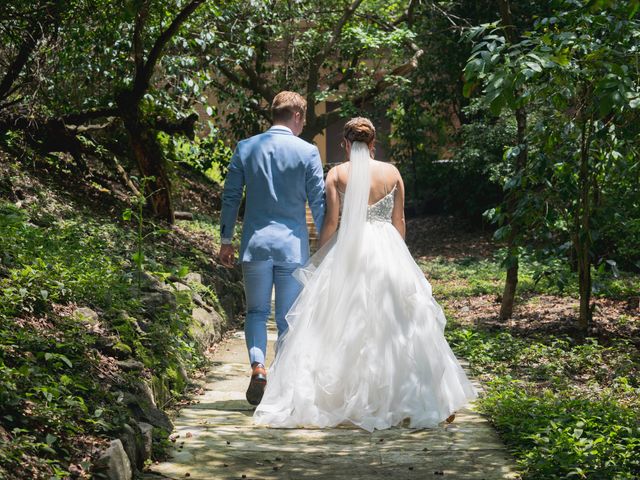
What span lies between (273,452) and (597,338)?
5292mm

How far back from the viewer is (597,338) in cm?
941

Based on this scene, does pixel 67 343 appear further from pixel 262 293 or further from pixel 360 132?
pixel 360 132

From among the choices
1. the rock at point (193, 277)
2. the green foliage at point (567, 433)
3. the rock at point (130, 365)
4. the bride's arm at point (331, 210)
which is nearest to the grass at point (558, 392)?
the green foliage at point (567, 433)

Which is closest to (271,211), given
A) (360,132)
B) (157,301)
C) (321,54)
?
(360,132)

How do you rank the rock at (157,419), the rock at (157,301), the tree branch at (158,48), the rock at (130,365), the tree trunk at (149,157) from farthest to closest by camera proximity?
the tree trunk at (149,157)
the tree branch at (158,48)
the rock at (157,301)
the rock at (130,365)
the rock at (157,419)

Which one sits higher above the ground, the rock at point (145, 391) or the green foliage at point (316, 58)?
the green foliage at point (316, 58)

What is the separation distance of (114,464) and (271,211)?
105 inches

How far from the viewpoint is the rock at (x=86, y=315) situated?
19.1ft

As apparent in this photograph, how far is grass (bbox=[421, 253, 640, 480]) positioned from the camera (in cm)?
466

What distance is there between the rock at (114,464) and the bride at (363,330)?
5.56 ft

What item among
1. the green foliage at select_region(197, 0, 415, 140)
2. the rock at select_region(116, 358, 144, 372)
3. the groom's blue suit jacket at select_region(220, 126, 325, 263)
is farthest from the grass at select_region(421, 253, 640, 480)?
the green foliage at select_region(197, 0, 415, 140)

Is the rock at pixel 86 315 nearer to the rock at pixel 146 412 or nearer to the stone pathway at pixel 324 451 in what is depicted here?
the rock at pixel 146 412

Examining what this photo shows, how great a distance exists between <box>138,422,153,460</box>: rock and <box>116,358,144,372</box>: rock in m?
0.89

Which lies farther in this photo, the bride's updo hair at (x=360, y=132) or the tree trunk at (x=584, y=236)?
the tree trunk at (x=584, y=236)
